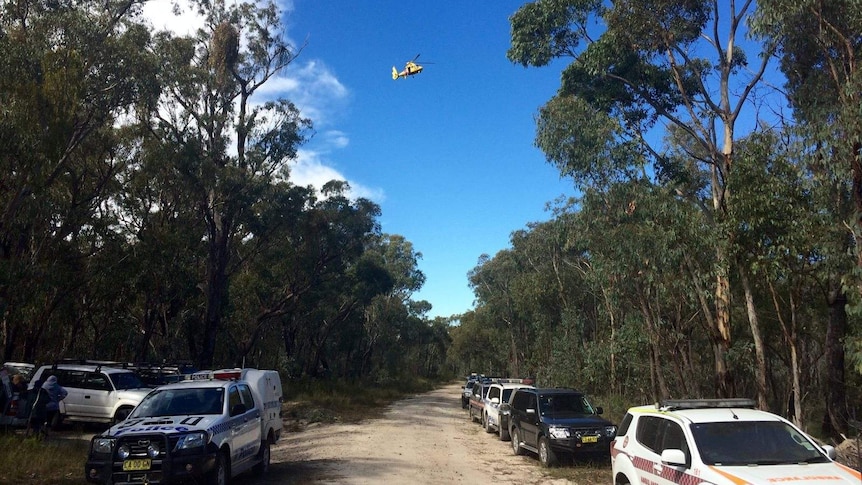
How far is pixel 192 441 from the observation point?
344 inches

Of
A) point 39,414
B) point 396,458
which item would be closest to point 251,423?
point 396,458

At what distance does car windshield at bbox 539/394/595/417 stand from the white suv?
6.74 metres

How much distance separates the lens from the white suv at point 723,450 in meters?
6.08

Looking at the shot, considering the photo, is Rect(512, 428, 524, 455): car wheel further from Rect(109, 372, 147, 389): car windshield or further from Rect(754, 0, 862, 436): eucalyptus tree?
Rect(109, 372, 147, 389): car windshield

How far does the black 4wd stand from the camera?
13.2m

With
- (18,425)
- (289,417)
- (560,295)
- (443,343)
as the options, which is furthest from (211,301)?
(443,343)

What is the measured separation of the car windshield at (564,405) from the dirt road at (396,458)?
1.29m

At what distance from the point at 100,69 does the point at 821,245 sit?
65.8 feet

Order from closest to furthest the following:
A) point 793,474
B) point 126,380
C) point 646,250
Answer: point 793,474
point 646,250
point 126,380

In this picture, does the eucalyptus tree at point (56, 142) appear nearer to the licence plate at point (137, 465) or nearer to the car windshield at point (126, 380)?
the car windshield at point (126, 380)

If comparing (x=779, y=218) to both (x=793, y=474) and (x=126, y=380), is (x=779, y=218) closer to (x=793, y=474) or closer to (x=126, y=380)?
(x=793, y=474)

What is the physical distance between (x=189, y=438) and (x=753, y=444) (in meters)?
7.31

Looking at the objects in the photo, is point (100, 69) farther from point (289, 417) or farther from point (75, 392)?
point (289, 417)

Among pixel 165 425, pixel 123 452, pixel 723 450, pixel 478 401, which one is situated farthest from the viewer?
pixel 478 401
